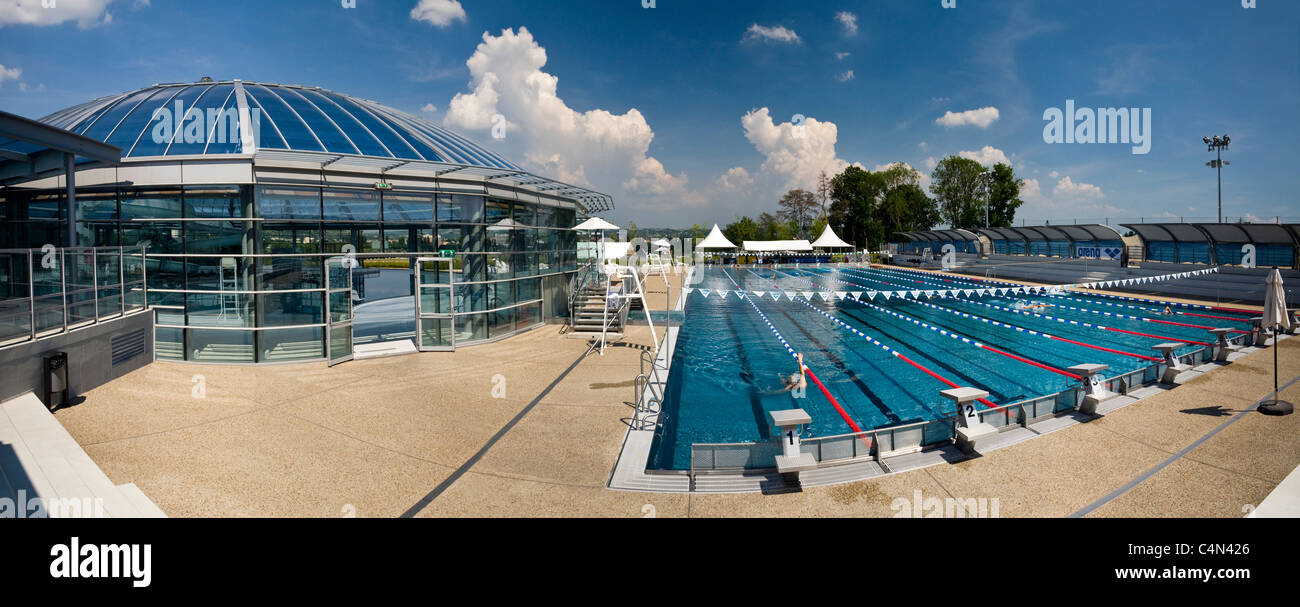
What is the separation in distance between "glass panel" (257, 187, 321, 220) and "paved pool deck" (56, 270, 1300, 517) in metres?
3.72

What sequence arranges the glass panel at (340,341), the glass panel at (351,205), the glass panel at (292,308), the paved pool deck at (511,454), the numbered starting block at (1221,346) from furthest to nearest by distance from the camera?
the glass panel at (351,205) → the glass panel at (340,341) → the glass panel at (292,308) → the numbered starting block at (1221,346) → the paved pool deck at (511,454)

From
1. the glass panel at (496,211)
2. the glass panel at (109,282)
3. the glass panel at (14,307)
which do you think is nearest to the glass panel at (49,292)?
the glass panel at (14,307)

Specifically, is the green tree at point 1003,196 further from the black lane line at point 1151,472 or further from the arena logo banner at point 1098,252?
the black lane line at point 1151,472

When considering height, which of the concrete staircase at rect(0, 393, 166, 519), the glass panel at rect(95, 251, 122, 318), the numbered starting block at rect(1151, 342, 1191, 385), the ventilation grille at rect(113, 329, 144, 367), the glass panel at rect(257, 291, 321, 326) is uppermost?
the glass panel at rect(95, 251, 122, 318)

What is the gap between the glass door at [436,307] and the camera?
530 inches

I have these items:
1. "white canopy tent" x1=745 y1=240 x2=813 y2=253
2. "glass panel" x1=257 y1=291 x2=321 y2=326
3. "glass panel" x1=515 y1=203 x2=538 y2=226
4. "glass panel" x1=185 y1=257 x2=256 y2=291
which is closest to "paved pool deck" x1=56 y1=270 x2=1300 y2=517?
"glass panel" x1=257 y1=291 x2=321 y2=326

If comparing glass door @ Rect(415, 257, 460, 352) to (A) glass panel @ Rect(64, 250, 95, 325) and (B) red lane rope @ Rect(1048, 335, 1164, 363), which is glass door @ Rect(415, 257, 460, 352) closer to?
(A) glass panel @ Rect(64, 250, 95, 325)

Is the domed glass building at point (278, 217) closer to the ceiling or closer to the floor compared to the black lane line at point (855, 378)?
closer to the ceiling

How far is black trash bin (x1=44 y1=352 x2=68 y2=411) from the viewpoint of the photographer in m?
8.33

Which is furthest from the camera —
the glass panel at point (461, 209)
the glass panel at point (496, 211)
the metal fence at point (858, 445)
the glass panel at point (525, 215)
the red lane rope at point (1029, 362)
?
the glass panel at point (525, 215)

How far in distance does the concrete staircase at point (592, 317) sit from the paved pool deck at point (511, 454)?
5.27 m

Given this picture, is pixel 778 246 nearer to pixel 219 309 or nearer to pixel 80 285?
pixel 219 309
